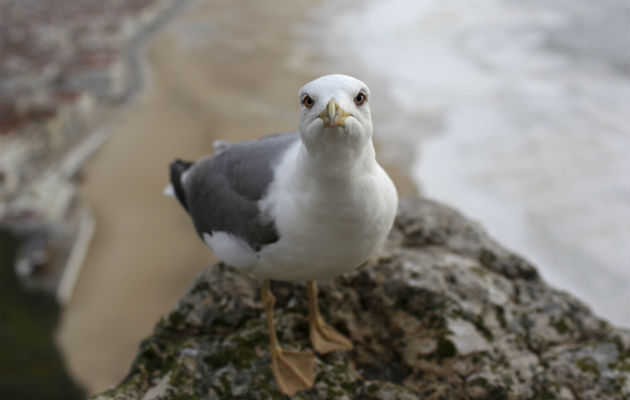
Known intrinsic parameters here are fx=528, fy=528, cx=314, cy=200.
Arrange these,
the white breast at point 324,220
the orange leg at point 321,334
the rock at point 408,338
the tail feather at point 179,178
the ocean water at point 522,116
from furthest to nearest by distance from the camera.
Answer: the ocean water at point 522,116
the tail feather at point 179,178
the orange leg at point 321,334
the rock at point 408,338
the white breast at point 324,220

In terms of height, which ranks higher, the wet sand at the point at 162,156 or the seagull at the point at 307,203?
the seagull at the point at 307,203

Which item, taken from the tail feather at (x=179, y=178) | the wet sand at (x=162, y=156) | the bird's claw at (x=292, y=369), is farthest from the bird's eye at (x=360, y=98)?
the wet sand at (x=162, y=156)

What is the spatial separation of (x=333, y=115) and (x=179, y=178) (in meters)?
2.47

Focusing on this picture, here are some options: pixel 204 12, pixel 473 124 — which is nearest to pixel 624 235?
pixel 473 124

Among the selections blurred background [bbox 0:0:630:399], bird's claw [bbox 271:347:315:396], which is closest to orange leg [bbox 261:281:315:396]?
bird's claw [bbox 271:347:315:396]

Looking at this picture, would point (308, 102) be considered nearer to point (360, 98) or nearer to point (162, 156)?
point (360, 98)

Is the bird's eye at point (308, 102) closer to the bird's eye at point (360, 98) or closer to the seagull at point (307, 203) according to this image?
the seagull at point (307, 203)

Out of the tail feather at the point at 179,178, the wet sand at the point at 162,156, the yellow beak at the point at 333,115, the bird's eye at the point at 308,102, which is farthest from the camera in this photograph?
the wet sand at the point at 162,156

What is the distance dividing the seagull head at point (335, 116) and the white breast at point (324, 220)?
0.97ft

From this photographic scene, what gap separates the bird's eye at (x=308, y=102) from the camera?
9.41 ft

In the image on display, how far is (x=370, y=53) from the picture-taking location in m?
24.8

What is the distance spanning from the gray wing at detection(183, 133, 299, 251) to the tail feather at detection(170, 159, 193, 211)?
28 centimetres

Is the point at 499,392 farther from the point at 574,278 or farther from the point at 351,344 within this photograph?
the point at 574,278

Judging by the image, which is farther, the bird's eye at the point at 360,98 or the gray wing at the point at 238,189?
the gray wing at the point at 238,189
